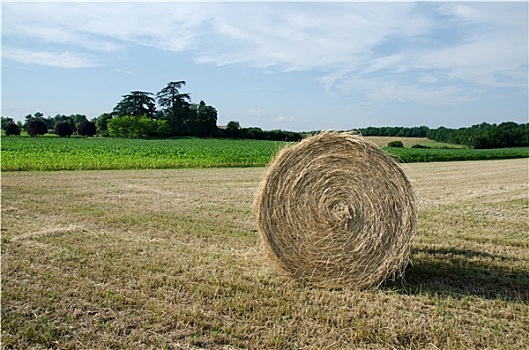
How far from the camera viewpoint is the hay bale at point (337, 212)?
17.4ft

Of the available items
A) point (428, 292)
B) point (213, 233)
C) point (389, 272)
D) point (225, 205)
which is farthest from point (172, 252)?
point (225, 205)

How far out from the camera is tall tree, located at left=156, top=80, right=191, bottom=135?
62275 millimetres

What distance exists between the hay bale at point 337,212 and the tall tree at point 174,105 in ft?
185

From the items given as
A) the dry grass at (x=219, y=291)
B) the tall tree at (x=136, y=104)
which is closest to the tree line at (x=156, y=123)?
the tall tree at (x=136, y=104)

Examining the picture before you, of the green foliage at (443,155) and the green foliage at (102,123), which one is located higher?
the green foliage at (102,123)

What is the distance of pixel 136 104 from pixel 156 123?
12704mm

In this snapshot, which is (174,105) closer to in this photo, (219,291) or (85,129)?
(85,129)

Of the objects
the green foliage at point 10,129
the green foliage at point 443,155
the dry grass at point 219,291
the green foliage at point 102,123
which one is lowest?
the dry grass at point 219,291

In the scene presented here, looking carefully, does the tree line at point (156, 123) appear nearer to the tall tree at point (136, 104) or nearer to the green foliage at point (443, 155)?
the tall tree at point (136, 104)

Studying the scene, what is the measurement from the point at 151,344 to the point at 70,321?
87cm

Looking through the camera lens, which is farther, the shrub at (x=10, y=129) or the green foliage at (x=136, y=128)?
→ the green foliage at (x=136, y=128)

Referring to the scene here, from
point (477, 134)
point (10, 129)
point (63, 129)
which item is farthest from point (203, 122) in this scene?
point (477, 134)

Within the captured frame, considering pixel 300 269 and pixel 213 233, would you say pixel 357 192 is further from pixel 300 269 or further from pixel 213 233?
pixel 213 233

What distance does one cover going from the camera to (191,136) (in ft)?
195
